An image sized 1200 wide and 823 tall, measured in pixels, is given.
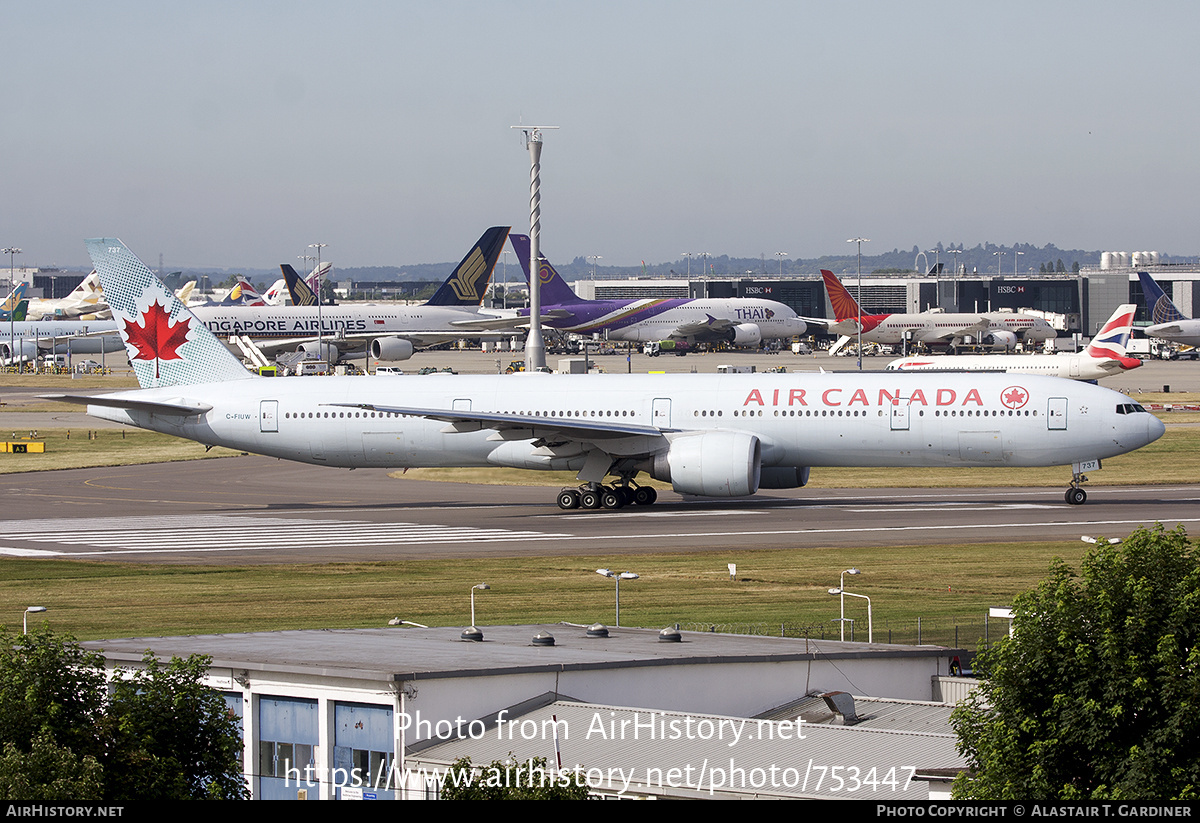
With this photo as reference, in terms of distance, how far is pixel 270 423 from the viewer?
2098 inches

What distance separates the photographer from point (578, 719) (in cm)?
1944

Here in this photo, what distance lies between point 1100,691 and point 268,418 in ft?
137

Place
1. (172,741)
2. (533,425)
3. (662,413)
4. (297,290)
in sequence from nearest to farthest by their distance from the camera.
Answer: (172,741) < (533,425) < (662,413) < (297,290)

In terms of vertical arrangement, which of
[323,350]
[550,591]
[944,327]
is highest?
[944,327]

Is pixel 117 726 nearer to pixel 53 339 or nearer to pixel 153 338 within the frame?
pixel 153 338

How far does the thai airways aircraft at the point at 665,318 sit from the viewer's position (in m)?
162

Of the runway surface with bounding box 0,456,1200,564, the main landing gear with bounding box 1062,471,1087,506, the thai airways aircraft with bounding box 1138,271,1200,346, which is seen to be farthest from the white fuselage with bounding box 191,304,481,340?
the main landing gear with bounding box 1062,471,1087,506

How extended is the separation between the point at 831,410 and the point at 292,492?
24.7 meters

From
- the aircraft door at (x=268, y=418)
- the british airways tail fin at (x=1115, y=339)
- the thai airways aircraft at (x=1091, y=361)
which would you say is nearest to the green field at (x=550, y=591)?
the aircraft door at (x=268, y=418)

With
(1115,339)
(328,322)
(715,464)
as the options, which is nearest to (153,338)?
(715,464)

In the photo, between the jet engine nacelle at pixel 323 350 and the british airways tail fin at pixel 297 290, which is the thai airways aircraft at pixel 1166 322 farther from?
the british airways tail fin at pixel 297 290

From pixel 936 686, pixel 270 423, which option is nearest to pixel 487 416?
pixel 270 423

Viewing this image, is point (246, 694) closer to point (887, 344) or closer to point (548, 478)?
point (548, 478)

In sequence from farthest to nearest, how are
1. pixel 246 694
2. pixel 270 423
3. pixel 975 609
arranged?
pixel 270 423 < pixel 975 609 < pixel 246 694
